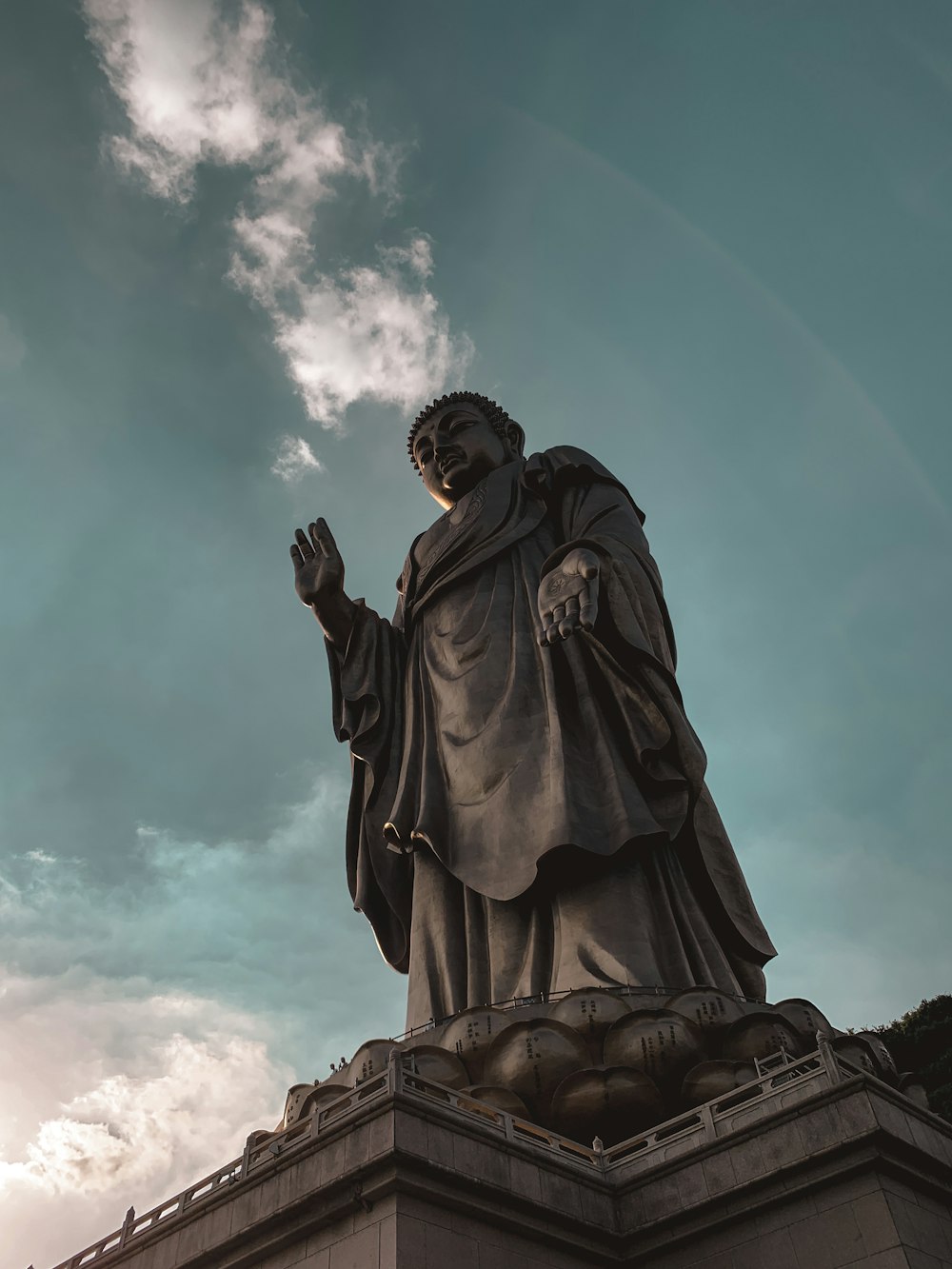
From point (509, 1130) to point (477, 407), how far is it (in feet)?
31.4

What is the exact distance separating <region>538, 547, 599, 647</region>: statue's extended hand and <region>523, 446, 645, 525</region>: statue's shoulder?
2.60 metres

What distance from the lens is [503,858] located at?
9148 millimetres

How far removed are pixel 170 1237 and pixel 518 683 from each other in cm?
561

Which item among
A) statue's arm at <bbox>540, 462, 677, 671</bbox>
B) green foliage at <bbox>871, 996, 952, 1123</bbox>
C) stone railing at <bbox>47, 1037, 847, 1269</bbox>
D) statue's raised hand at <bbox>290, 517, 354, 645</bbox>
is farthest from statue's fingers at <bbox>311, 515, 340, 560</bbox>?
green foliage at <bbox>871, 996, 952, 1123</bbox>

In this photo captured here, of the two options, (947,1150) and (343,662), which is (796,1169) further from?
(343,662)

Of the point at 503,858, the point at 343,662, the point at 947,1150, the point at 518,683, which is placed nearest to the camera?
the point at 947,1150

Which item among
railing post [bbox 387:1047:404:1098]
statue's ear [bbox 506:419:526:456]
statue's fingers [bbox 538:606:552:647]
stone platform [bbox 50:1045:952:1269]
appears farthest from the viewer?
statue's ear [bbox 506:419:526:456]

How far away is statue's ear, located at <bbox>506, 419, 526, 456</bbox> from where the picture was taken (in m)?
13.7

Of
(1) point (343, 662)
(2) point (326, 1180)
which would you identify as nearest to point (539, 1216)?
(2) point (326, 1180)

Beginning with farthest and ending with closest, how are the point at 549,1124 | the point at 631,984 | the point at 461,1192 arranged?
the point at 631,984 → the point at 549,1124 → the point at 461,1192

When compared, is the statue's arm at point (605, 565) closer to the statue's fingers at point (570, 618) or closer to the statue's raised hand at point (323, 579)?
the statue's fingers at point (570, 618)

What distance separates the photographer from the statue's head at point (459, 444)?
12930mm

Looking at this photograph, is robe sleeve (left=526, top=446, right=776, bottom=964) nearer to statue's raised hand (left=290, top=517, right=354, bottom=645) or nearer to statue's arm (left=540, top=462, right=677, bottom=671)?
statue's arm (left=540, top=462, right=677, bottom=671)

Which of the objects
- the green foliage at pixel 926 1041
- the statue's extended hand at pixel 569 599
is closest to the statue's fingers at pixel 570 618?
the statue's extended hand at pixel 569 599
